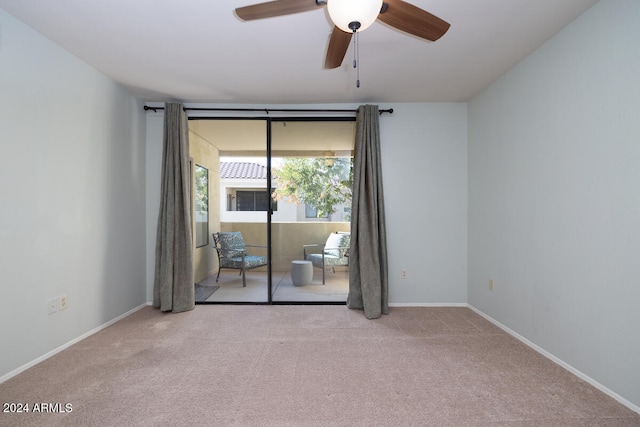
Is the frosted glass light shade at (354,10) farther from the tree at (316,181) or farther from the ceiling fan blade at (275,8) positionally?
the tree at (316,181)

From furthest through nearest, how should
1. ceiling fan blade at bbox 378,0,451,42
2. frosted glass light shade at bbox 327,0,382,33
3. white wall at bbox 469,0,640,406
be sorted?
white wall at bbox 469,0,640,406 < ceiling fan blade at bbox 378,0,451,42 < frosted glass light shade at bbox 327,0,382,33

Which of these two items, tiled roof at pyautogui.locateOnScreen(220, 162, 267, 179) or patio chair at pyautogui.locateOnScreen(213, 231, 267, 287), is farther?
patio chair at pyautogui.locateOnScreen(213, 231, 267, 287)

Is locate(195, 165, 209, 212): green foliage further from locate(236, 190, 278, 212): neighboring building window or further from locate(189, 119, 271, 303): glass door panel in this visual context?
locate(236, 190, 278, 212): neighboring building window

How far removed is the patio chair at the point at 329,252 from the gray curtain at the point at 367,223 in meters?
0.27

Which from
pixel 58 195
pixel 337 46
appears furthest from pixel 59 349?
pixel 337 46

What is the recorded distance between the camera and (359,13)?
4.36ft

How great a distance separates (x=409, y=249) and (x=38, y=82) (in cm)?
380

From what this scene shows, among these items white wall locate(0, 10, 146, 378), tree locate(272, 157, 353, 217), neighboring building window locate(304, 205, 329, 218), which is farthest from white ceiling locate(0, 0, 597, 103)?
neighboring building window locate(304, 205, 329, 218)

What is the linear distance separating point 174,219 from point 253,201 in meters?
1.00

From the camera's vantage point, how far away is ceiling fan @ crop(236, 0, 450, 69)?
4.36ft

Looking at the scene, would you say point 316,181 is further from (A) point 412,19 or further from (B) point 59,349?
(B) point 59,349

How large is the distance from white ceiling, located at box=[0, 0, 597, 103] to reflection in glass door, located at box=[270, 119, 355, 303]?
1.54 feet

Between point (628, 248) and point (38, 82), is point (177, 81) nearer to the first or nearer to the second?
point (38, 82)

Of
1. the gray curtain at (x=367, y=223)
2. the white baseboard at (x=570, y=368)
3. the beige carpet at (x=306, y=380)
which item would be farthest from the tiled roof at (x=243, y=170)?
the white baseboard at (x=570, y=368)
